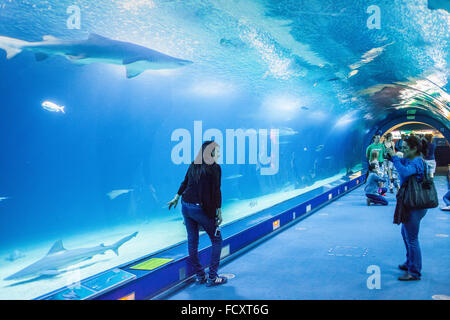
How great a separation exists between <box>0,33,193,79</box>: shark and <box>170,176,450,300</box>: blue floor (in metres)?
3.38

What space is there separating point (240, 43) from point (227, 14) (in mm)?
Result: 1203

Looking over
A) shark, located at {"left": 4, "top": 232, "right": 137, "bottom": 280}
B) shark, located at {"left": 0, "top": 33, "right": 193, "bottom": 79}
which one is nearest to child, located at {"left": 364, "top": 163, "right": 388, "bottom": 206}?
shark, located at {"left": 0, "top": 33, "right": 193, "bottom": 79}

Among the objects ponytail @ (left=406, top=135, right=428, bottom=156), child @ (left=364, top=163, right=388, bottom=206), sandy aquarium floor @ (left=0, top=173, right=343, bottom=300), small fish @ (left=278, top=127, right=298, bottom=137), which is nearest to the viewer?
ponytail @ (left=406, top=135, right=428, bottom=156)

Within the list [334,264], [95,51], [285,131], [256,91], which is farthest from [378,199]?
[95,51]

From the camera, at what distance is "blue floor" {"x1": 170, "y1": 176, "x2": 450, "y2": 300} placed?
128 inches

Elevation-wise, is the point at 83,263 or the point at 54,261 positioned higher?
the point at 54,261

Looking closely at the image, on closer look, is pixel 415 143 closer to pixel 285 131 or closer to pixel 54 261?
pixel 54 261

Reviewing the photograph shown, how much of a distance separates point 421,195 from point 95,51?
458 centimetres

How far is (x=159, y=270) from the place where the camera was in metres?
3.39

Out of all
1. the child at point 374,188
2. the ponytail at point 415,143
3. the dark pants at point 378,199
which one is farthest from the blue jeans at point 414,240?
the dark pants at point 378,199

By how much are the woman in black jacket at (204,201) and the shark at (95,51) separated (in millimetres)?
2160

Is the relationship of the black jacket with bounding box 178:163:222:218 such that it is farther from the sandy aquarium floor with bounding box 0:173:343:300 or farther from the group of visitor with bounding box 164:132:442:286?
Answer: the sandy aquarium floor with bounding box 0:173:343:300

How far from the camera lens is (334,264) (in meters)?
4.14
